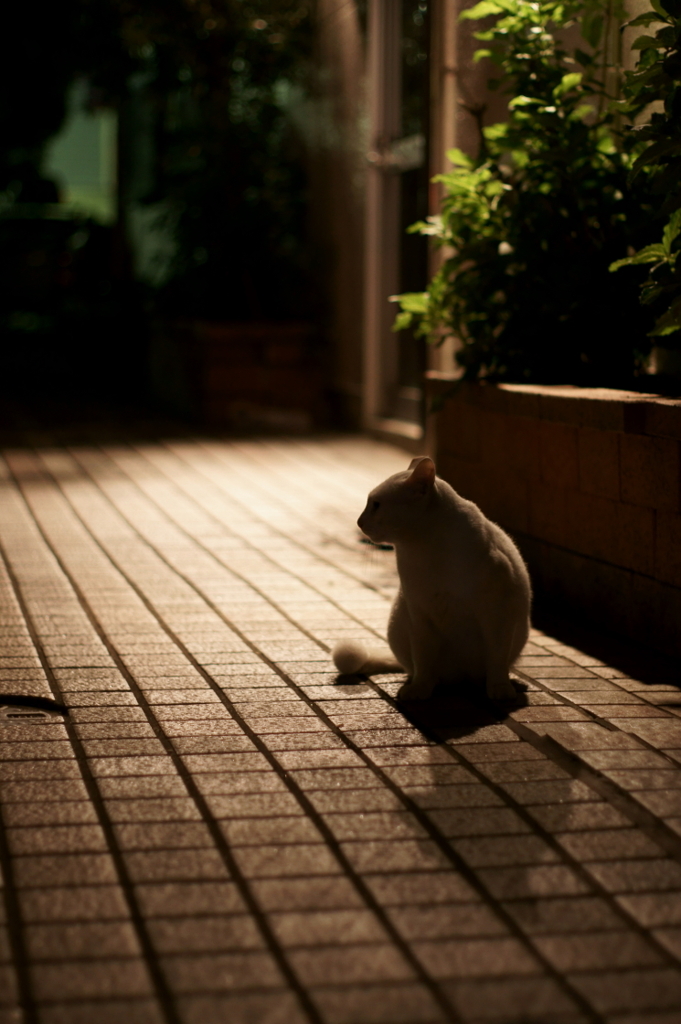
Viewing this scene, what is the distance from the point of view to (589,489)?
4320 mm

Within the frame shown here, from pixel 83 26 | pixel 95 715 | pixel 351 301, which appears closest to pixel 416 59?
pixel 351 301

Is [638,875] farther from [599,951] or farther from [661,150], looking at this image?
[661,150]

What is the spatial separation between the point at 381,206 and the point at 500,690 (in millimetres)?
6455

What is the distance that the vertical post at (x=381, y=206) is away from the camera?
29.5 ft

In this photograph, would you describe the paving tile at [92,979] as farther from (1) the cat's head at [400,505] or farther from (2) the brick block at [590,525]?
(2) the brick block at [590,525]

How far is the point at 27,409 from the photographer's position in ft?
36.0

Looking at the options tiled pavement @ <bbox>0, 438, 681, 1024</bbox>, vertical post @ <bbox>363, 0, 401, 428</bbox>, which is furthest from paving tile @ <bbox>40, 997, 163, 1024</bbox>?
vertical post @ <bbox>363, 0, 401, 428</bbox>

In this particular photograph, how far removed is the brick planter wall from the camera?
388 centimetres

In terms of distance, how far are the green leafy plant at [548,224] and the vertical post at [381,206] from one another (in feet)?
13.5

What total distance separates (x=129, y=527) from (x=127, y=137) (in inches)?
550

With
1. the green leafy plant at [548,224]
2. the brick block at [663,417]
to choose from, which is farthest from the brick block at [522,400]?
the brick block at [663,417]

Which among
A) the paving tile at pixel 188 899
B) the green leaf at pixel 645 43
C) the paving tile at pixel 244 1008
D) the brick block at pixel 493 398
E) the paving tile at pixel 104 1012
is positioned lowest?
the paving tile at pixel 104 1012

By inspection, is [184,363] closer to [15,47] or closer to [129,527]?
[129,527]

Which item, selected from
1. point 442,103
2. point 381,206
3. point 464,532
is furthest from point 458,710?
point 381,206
